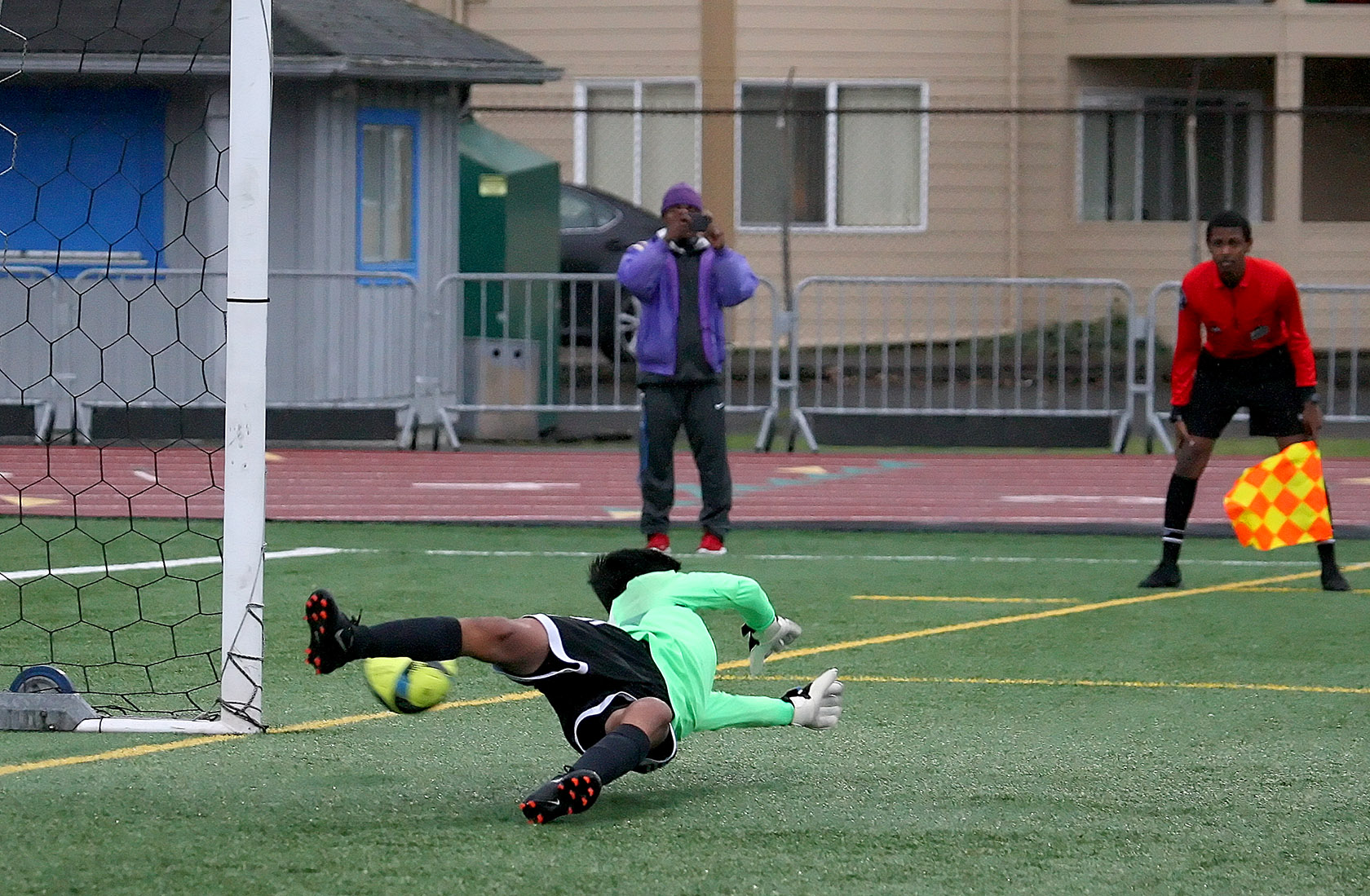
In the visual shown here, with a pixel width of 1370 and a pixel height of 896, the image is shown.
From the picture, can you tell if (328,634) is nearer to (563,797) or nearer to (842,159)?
(563,797)

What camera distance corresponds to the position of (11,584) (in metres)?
9.10

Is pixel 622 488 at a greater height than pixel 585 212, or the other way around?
pixel 585 212

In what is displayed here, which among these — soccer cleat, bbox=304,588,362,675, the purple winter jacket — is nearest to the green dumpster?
the purple winter jacket

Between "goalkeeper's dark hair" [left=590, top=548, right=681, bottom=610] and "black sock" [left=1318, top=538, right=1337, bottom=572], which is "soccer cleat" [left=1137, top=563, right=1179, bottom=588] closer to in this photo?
"black sock" [left=1318, top=538, right=1337, bottom=572]

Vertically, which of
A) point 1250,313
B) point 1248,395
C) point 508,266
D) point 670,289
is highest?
point 508,266

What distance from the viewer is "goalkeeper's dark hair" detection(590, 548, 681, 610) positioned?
574 centimetres

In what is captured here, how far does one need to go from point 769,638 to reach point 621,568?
495mm

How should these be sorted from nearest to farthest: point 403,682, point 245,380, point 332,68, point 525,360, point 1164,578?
point 403,682 < point 245,380 < point 1164,578 < point 332,68 < point 525,360

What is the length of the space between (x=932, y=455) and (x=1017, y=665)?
28.0 ft

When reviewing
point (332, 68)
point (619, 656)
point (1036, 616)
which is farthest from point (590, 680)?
point (332, 68)

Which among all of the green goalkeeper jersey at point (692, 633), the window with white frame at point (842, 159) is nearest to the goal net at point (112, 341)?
the green goalkeeper jersey at point (692, 633)

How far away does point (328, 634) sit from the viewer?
4.87 meters

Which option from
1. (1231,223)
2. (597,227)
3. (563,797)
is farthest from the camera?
(597,227)

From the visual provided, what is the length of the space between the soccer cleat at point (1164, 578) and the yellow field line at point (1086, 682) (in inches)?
98.5
